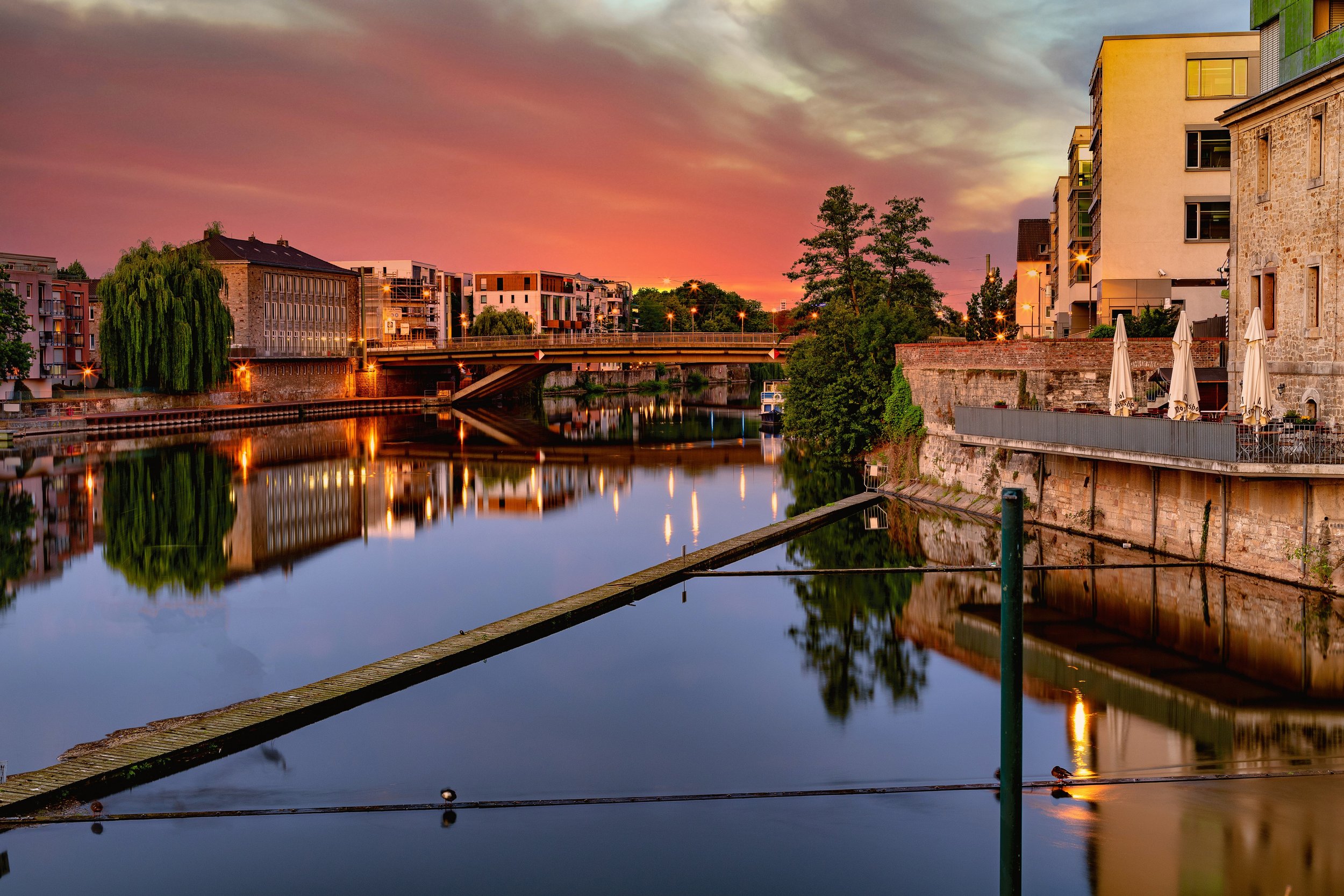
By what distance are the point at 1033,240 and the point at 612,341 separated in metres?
40.6

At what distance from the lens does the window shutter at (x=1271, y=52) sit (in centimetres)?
2661

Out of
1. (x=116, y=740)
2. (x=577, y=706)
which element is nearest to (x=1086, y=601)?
(x=577, y=706)

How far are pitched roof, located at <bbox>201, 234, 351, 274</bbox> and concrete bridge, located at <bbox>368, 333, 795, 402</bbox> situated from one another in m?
11.0

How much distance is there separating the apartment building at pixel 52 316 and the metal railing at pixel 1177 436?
80.5 m

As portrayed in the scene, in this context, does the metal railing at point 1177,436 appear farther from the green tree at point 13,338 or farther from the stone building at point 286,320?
the stone building at point 286,320

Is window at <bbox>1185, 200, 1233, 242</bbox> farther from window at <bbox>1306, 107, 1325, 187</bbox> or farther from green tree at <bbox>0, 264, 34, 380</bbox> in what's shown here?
green tree at <bbox>0, 264, 34, 380</bbox>

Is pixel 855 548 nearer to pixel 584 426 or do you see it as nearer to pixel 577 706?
pixel 577 706

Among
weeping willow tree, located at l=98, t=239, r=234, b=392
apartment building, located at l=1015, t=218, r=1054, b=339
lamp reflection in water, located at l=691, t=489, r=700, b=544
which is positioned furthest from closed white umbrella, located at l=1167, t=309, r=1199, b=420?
apartment building, located at l=1015, t=218, r=1054, b=339

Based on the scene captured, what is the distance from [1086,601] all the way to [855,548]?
875 centimetres

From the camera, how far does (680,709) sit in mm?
18812

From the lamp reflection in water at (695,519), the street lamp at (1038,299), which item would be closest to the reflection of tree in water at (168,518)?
the lamp reflection in water at (695,519)

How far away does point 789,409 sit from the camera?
57.2 m

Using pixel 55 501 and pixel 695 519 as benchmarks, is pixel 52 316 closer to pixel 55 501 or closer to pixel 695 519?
pixel 55 501

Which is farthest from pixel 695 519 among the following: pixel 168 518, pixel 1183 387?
pixel 1183 387
